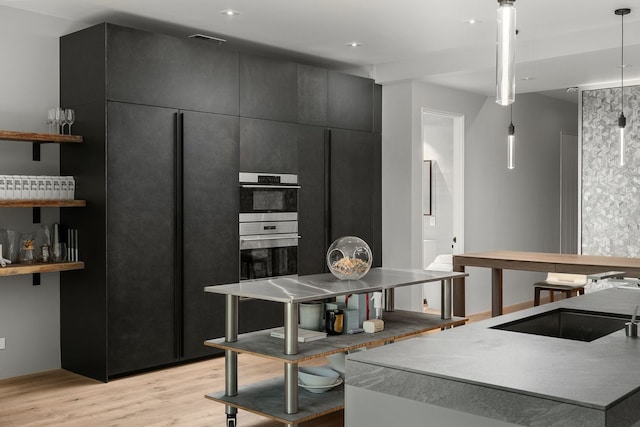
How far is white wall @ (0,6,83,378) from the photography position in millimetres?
4676

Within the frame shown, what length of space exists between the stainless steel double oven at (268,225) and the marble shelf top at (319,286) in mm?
1461

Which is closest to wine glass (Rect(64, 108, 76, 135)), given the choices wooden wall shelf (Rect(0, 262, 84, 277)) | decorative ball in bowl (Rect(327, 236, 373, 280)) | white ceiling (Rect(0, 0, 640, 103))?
white ceiling (Rect(0, 0, 640, 103))

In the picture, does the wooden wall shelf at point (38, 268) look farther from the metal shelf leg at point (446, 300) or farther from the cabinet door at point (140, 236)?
the metal shelf leg at point (446, 300)

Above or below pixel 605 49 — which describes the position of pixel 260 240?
below

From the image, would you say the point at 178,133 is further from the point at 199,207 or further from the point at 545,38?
the point at 545,38

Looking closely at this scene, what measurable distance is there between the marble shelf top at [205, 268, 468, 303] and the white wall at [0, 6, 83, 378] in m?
1.82

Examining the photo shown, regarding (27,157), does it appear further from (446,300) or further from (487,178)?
(487,178)

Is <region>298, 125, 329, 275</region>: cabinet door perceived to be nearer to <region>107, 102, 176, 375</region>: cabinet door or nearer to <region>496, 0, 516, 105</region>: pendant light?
<region>107, 102, 176, 375</region>: cabinet door

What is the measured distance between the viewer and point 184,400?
13.8 ft

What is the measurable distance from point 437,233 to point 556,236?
215 cm

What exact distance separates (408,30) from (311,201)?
5.54 ft

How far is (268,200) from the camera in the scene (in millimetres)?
5633

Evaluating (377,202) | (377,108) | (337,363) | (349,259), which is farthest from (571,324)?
(377,108)

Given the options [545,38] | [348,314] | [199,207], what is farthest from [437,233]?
[348,314]
